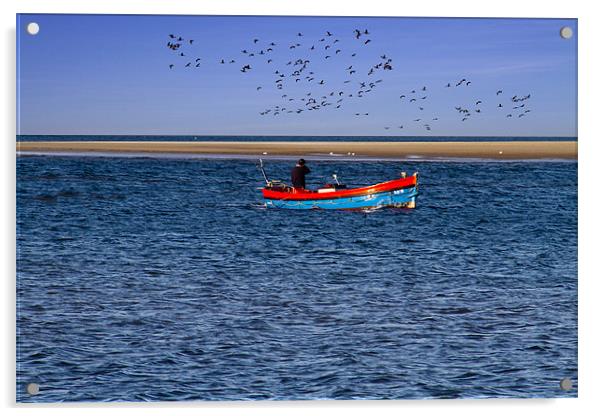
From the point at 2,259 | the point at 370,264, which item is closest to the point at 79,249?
the point at 2,259

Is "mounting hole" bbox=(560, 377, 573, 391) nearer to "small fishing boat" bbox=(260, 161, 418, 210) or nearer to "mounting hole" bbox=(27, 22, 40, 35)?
"small fishing boat" bbox=(260, 161, 418, 210)

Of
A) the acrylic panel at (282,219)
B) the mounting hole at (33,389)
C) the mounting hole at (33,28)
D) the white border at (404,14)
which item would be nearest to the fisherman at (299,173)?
the acrylic panel at (282,219)

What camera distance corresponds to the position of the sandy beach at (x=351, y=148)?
525 inches

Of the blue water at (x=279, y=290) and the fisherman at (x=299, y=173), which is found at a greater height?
the fisherman at (x=299, y=173)

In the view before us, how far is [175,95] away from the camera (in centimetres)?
1340

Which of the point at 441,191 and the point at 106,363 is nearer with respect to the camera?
the point at 106,363

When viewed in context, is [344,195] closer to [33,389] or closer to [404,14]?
[404,14]

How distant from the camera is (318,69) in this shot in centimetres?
1321

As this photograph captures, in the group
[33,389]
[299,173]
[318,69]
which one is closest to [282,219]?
[299,173]

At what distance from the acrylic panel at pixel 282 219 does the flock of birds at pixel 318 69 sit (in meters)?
0.02

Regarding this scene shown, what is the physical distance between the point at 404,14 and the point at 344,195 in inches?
96.0

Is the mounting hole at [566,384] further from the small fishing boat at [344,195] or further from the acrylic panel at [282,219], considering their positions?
the small fishing boat at [344,195]
